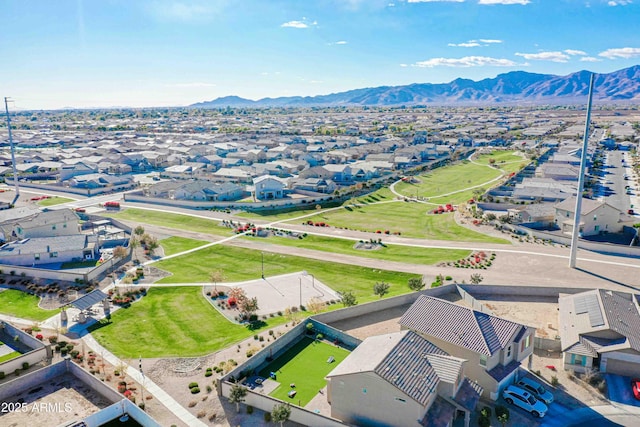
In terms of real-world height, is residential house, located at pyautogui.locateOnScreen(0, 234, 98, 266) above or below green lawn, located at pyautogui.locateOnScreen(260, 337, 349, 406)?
above

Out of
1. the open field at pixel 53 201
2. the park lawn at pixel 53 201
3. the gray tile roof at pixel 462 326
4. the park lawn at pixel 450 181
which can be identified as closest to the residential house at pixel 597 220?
the park lawn at pixel 450 181

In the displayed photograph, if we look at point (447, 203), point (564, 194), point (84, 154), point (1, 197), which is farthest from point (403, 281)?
point (84, 154)

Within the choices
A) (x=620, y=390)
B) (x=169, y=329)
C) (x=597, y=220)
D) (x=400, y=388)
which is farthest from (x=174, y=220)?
(x=620, y=390)

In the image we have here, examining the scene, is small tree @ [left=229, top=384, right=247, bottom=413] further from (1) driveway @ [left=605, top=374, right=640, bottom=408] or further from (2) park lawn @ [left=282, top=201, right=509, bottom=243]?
(2) park lawn @ [left=282, top=201, right=509, bottom=243]

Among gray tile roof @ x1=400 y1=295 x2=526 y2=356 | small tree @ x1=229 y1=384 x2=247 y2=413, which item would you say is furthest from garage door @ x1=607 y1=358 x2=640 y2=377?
small tree @ x1=229 y1=384 x2=247 y2=413

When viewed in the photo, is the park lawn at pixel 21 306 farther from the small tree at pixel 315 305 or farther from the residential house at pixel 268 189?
the residential house at pixel 268 189

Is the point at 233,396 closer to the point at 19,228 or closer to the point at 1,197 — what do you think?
the point at 19,228
